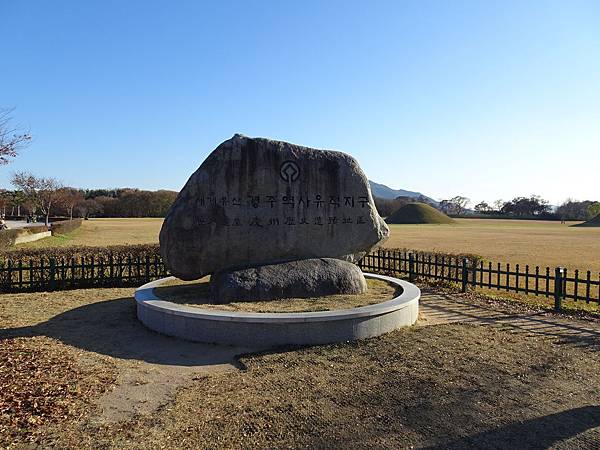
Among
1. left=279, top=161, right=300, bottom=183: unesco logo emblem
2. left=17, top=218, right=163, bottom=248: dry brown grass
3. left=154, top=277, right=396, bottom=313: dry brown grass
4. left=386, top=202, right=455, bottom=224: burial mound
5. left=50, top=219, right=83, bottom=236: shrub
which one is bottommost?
left=17, top=218, right=163, bottom=248: dry brown grass

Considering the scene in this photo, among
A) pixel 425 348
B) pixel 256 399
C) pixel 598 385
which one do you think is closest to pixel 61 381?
pixel 256 399

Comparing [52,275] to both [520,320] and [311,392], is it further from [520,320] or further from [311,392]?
[520,320]

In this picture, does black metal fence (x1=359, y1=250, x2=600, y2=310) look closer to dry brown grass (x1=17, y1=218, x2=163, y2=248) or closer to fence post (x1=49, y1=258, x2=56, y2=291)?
fence post (x1=49, y1=258, x2=56, y2=291)

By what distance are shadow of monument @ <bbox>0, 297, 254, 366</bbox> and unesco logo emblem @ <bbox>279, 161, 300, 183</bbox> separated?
161 inches

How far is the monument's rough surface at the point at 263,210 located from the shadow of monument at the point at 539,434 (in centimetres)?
598

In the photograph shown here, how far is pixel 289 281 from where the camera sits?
9.43 metres

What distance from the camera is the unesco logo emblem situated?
9.91 meters

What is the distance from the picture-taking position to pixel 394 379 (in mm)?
5996

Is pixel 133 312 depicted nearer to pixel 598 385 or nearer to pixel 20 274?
pixel 20 274

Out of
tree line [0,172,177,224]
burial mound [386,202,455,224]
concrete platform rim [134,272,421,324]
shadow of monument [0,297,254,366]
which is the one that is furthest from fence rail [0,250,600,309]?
burial mound [386,202,455,224]

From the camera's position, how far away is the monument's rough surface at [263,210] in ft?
31.1

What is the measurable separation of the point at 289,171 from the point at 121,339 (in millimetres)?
4801

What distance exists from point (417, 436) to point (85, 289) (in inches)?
452

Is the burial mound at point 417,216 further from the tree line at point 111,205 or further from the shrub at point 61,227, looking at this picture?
the shrub at point 61,227
